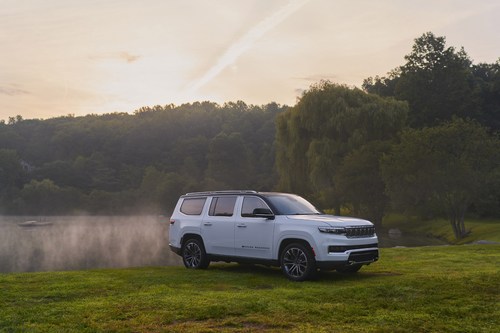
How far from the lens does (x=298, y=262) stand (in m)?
12.2

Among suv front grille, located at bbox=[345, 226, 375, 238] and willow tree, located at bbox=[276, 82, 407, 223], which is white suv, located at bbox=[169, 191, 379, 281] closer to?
suv front grille, located at bbox=[345, 226, 375, 238]

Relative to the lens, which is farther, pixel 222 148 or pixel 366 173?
pixel 222 148

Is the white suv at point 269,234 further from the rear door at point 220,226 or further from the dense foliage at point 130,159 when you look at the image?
the dense foliage at point 130,159

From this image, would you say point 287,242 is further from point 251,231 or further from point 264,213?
point 251,231

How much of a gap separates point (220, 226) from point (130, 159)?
124004mm

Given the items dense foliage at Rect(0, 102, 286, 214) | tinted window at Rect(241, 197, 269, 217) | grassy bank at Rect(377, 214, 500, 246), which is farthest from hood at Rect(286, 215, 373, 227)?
dense foliage at Rect(0, 102, 286, 214)

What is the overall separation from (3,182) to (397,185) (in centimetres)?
10511

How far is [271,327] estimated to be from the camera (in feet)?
24.6

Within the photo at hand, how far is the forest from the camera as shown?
40.1m

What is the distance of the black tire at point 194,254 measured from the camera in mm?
14328

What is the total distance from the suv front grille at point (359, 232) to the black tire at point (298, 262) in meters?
0.97

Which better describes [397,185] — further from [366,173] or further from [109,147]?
[109,147]

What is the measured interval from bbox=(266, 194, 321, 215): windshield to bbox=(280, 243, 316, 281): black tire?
3.31 ft

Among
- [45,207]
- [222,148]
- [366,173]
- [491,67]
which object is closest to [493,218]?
[366,173]
